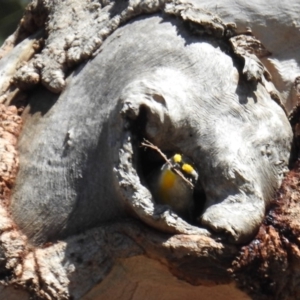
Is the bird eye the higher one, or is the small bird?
the bird eye

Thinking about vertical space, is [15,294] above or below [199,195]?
below

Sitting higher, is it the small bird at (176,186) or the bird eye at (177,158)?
the bird eye at (177,158)

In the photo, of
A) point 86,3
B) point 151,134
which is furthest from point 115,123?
point 86,3

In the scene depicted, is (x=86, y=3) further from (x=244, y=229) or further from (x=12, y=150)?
(x=244, y=229)
